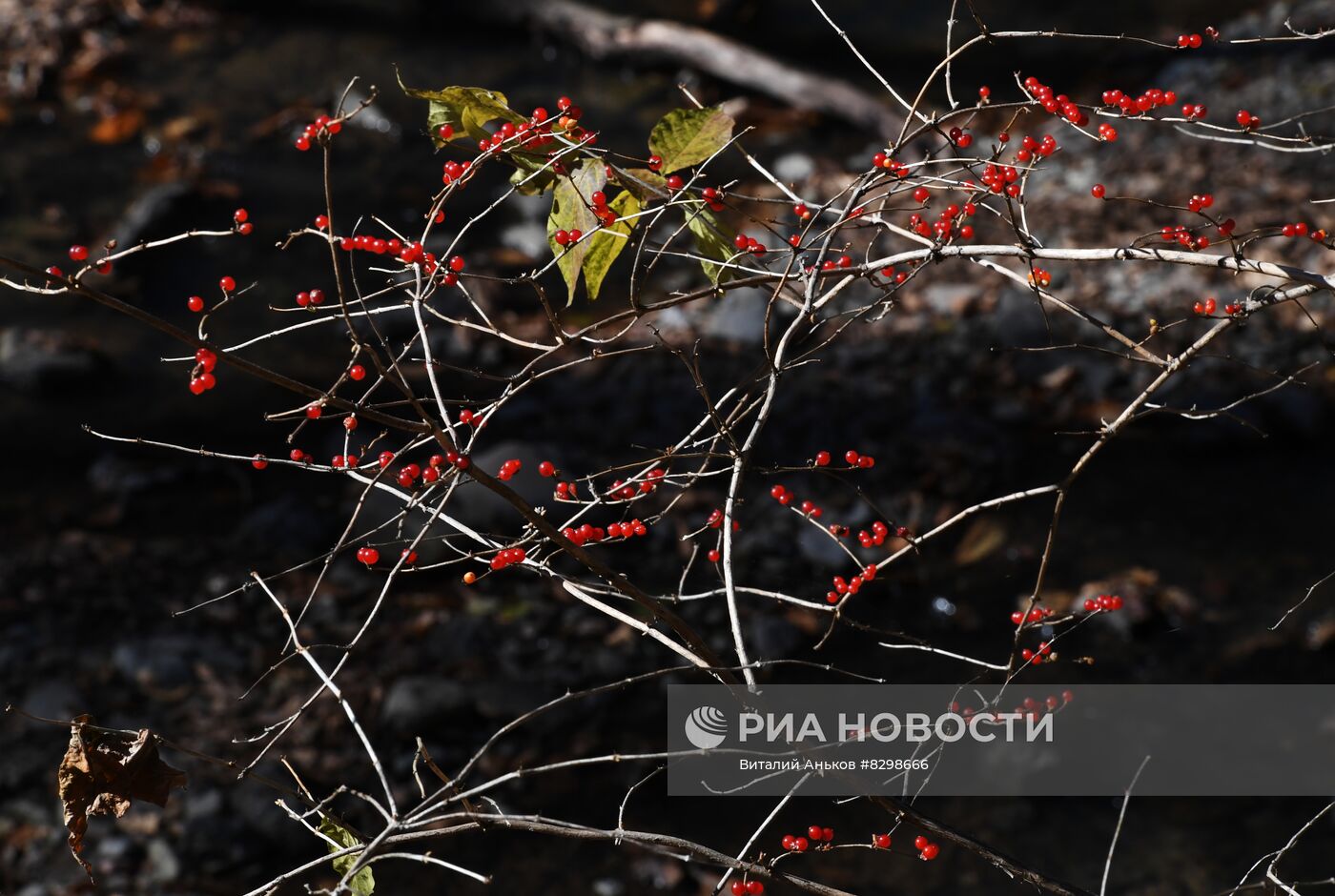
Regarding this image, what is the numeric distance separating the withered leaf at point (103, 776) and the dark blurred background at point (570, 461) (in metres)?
1.35

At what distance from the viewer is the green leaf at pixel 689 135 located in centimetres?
137

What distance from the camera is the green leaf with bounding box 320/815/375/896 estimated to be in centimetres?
117

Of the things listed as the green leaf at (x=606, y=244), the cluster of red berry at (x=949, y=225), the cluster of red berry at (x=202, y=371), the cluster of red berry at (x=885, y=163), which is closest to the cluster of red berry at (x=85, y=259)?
the cluster of red berry at (x=202, y=371)

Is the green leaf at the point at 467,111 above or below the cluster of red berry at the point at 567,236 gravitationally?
above

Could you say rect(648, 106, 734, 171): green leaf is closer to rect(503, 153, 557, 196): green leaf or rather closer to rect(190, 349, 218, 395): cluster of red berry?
rect(503, 153, 557, 196): green leaf

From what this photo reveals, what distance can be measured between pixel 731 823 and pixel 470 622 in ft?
3.10

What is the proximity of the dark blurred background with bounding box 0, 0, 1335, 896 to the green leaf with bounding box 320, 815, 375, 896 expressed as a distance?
120 centimetres

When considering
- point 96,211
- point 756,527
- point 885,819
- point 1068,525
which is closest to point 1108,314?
point 1068,525

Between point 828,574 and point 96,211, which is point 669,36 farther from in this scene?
point 828,574

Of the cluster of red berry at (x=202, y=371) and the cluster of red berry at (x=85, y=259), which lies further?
the cluster of red berry at (x=202, y=371)

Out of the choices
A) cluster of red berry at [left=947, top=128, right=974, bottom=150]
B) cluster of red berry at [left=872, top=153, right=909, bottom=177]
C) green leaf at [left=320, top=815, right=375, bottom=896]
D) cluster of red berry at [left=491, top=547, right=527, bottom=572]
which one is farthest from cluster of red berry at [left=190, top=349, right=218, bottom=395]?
cluster of red berry at [left=947, top=128, right=974, bottom=150]

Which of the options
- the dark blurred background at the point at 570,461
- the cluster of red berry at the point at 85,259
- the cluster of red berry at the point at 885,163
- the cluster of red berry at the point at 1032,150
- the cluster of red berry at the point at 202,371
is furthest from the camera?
the dark blurred background at the point at 570,461


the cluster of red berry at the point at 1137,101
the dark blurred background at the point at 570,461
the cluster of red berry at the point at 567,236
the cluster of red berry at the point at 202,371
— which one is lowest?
the dark blurred background at the point at 570,461

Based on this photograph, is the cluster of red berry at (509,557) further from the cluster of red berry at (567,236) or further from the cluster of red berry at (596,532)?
the cluster of red berry at (567,236)
